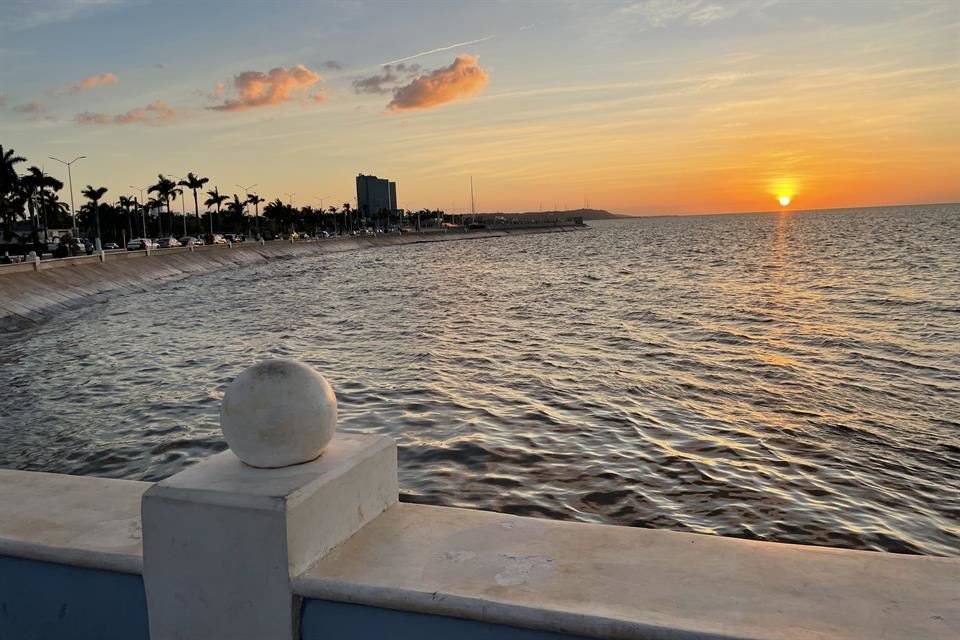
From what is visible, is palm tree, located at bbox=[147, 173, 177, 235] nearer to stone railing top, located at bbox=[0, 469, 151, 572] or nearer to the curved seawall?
the curved seawall

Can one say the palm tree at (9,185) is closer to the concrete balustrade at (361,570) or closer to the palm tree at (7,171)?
the palm tree at (7,171)

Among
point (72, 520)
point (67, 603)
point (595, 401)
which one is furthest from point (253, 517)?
point (595, 401)

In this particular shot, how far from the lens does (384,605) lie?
263 centimetres

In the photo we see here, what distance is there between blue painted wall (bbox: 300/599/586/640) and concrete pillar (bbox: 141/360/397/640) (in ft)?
0.25

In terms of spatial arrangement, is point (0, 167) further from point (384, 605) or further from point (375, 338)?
point (384, 605)

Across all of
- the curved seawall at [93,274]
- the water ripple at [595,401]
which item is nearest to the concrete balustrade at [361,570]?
the water ripple at [595,401]

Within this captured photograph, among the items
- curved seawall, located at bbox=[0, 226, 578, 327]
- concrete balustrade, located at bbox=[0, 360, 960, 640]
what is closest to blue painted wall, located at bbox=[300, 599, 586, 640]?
concrete balustrade, located at bbox=[0, 360, 960, 640]

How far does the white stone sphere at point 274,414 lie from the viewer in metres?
2.92

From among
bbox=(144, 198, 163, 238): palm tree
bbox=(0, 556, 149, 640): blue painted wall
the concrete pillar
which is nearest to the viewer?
the concrete pillar

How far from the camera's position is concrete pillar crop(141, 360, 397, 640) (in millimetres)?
2746

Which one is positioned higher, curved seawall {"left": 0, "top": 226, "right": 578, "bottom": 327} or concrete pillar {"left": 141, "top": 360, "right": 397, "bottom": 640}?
concrete pillar {"left": 141, "top": 360, "right": 397, "bottom": 640}

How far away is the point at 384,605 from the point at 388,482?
34.1 inches

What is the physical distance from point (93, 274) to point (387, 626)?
156 feet

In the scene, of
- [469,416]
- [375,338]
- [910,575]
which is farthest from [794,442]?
[375,338]
